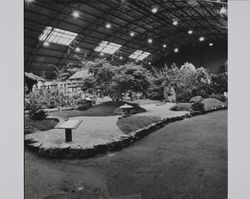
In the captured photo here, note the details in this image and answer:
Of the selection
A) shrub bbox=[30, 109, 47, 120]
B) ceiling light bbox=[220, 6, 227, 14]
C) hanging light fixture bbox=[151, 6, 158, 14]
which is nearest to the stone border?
shrub bbox=[30, 109, 47, 120]

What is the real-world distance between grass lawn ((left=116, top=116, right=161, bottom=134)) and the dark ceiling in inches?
26.1

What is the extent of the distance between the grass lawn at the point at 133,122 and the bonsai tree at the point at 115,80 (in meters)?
0.25

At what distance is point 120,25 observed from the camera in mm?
2463

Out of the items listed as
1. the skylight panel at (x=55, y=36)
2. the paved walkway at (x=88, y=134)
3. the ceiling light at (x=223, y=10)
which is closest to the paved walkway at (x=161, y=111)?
the paved walkway at (x=88, y=134)

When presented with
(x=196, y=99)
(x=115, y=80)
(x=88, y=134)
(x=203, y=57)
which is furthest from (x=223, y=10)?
(x=88, y=134)

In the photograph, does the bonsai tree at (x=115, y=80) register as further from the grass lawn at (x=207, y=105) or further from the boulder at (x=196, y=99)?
the boulder at (x=196, y=99)

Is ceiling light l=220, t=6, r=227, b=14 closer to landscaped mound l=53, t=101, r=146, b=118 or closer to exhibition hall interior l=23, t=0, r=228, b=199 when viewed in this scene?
exhibition hall interior l=23, t=0, r=228, b=199

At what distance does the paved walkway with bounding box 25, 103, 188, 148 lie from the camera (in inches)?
86.4

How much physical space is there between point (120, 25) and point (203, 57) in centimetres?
103

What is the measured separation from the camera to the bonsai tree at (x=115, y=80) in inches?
93.0

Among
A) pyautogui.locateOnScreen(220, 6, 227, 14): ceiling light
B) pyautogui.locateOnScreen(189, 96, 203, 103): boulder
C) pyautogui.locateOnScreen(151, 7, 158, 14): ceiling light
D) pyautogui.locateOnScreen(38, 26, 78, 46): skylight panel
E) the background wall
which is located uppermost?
pyautogui.locateOnScreen(220, 6, 227, 14): ceiling light

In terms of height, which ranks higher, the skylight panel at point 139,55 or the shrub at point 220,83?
the skylight panel at point 139,55
